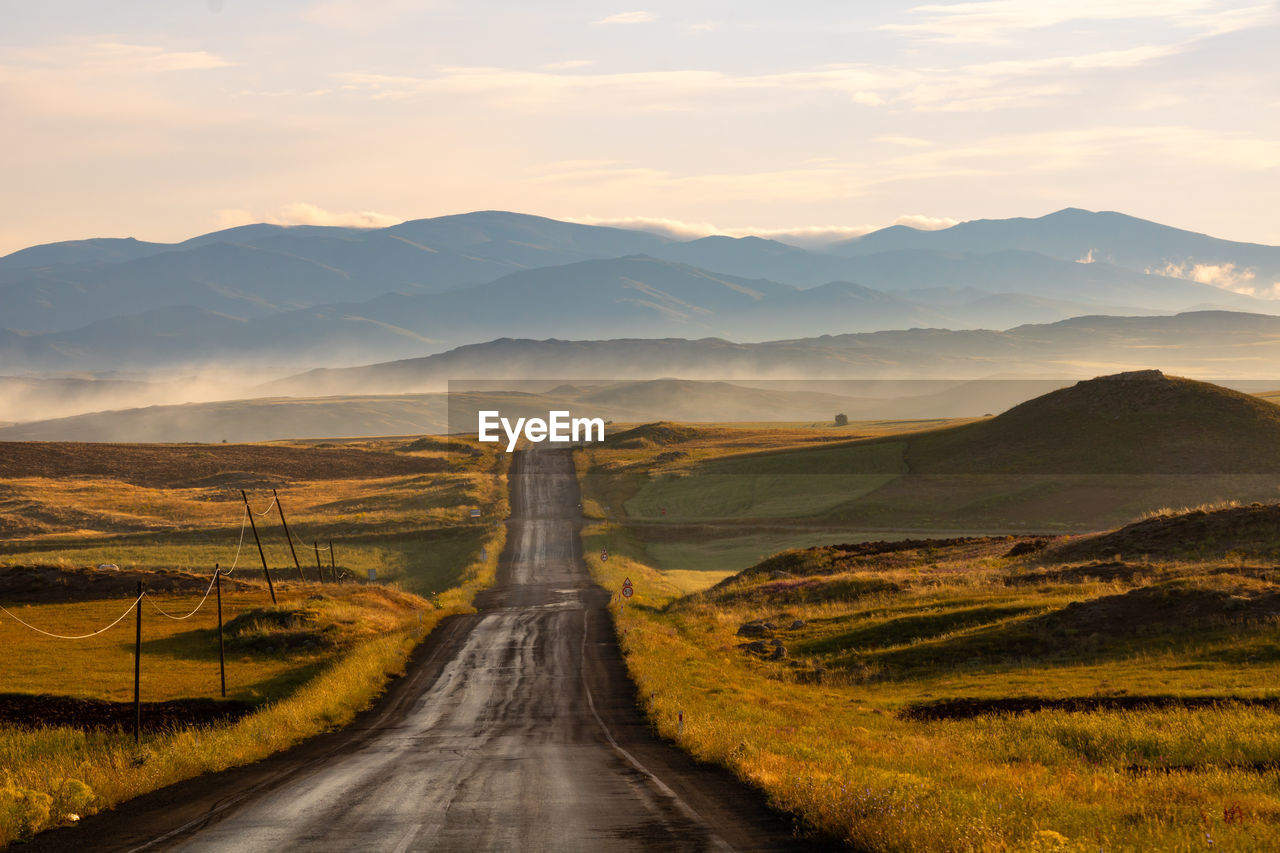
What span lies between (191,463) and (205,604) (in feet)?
363

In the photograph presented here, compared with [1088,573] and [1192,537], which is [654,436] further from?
[1088,573]

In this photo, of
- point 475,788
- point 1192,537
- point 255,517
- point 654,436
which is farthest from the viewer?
point 654,436

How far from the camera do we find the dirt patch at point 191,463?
14188 centimetres

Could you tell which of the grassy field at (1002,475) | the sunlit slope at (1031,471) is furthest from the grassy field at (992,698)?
the sunlit slope at (1031,471)

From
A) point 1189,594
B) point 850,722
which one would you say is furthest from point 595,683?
point 1189,594

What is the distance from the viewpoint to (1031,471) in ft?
338

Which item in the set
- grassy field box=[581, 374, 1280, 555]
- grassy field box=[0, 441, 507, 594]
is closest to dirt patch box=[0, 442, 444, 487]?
grassy field box=[0, 441, 507, 594]

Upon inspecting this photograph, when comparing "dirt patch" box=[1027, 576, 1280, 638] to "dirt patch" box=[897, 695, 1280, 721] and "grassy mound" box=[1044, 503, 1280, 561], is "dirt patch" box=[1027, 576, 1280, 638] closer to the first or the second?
"dirt patch" box=[897, 695, 1280, 721]

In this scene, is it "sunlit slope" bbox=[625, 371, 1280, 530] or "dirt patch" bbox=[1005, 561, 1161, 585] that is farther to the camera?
"sunlit slope" bbox=[625, 371, 1280, 530]

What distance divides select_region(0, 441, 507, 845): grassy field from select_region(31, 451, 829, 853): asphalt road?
4.51 ft

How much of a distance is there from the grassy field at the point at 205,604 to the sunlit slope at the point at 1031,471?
27203mm

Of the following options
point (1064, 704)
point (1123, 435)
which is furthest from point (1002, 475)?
point (1064, 704)

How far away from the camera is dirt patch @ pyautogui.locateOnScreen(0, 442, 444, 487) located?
142 meters

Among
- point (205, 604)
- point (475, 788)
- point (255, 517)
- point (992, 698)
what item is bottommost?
point (205, 604)
